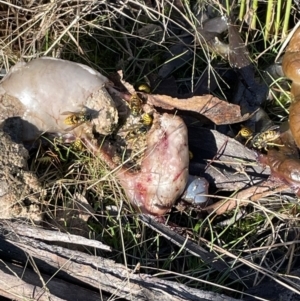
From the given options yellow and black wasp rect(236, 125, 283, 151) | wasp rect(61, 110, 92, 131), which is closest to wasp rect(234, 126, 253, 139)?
yellow and black wasp rect(236, 125, 283, 151)

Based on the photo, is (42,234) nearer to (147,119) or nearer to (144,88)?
(147,119)

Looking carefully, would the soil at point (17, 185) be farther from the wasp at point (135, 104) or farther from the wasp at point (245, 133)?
the wasp at point (245, 133)

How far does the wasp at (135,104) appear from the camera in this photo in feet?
8.37

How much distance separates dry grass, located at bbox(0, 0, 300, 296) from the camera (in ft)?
8.19

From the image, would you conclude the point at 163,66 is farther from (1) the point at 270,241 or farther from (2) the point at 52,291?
(2) the point at 52,291

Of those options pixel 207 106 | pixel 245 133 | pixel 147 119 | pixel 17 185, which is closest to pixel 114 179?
pixel 147 119

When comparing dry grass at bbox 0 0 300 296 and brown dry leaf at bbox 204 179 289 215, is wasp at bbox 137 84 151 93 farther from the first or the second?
brown dry leaf at bbox 204 179 289 215

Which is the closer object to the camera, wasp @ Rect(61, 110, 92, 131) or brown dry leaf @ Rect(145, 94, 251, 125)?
wasp @ Rect(61, 110, 92, 131)

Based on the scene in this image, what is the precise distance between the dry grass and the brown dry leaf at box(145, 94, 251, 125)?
0.27 metres

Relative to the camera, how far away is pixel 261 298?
2.31m

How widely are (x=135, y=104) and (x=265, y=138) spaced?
593 mm

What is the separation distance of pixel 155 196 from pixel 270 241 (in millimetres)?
524

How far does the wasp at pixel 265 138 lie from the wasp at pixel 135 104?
0.54 meters

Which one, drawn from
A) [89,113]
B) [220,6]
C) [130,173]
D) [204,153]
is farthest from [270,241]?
[220,6]
